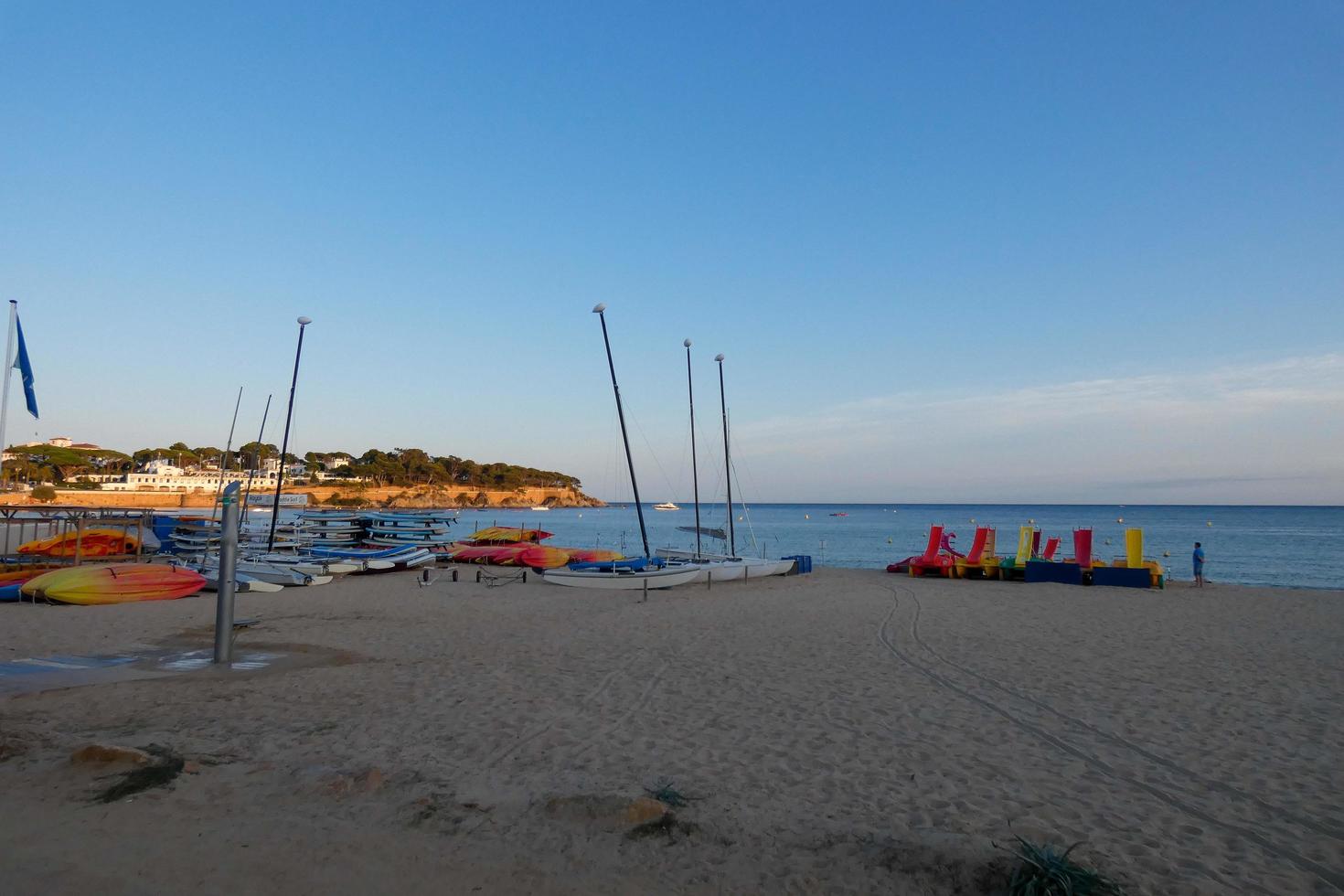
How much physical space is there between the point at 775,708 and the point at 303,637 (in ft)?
29.9

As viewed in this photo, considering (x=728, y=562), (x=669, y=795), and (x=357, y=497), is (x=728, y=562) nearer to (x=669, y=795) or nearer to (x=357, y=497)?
(x=669, y=795)

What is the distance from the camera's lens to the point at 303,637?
44.8ft

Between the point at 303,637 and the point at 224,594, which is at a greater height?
the point at 224,594

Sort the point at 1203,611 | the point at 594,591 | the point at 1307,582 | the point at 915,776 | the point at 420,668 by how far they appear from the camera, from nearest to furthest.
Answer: the point at 915,776, the point at 420,668, the point at 1203,611, the point at 594,591, the point at 1307,582

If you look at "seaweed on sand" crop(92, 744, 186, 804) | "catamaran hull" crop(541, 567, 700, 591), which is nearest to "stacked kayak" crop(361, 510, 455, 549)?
"catamaran hull" crop(541, 567, 700, 591)

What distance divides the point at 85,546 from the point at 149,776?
26.3 meters

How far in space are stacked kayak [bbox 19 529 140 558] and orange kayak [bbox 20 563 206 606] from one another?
7950mm

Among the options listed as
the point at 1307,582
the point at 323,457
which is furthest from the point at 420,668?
the point at 323,457

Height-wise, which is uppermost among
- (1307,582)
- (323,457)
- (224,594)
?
(323,457)

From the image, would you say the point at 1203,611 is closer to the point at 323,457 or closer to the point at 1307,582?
the point at 1307,582

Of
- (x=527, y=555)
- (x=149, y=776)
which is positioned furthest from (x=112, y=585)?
(x=149, y=776)

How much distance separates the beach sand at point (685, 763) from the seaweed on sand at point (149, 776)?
0.10 metres

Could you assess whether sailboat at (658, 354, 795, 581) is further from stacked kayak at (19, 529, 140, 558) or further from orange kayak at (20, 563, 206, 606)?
stacked kayak at (19, 529, 140, 558)

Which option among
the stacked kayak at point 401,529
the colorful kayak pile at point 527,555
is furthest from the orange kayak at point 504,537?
the stacked kayak at point 401,529
